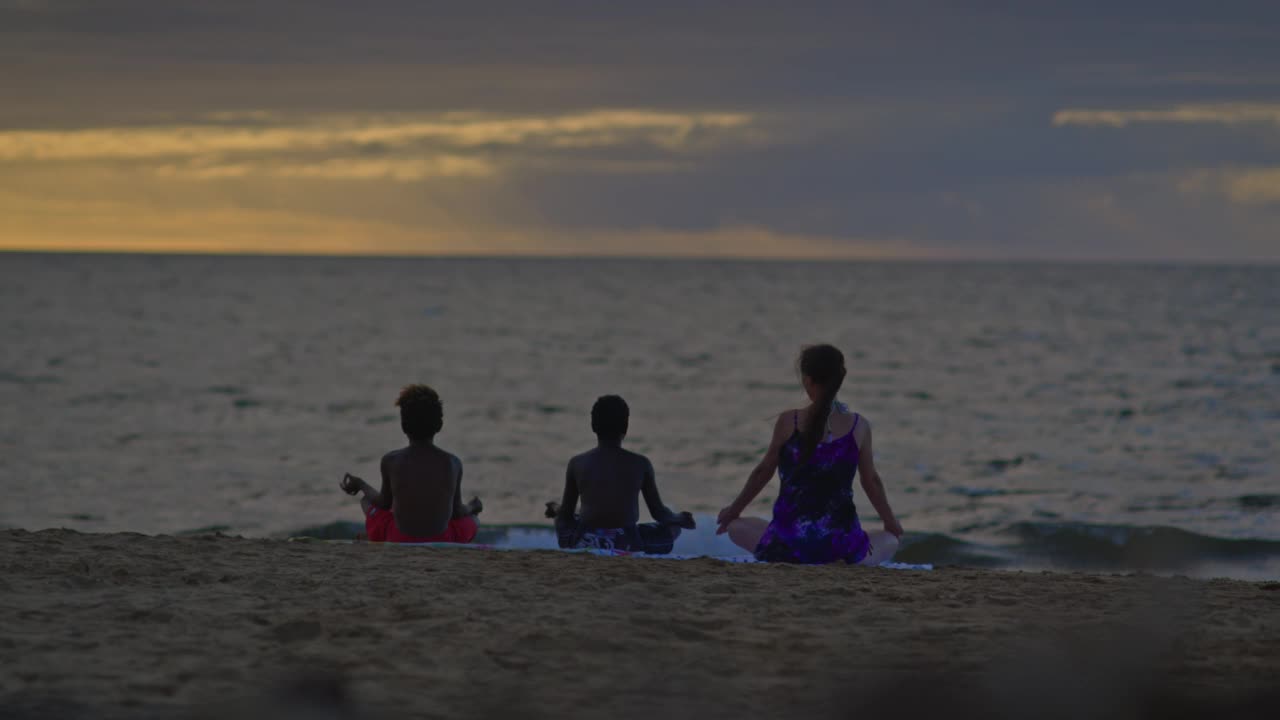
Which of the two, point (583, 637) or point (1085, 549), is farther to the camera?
point (1085, 549)

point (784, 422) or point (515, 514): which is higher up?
point (784, 422)

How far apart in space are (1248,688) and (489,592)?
10.9 ft

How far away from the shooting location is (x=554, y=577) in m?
6.66

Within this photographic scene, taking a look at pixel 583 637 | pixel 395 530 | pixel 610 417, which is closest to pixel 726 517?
pixel 610 417

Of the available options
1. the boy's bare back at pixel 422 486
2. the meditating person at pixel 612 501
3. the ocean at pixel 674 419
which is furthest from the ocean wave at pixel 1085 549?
the meditating person at pixel 612 501

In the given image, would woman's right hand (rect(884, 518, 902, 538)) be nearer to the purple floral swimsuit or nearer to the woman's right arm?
the purple floral swimsuit

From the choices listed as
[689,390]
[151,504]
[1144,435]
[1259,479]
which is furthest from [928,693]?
[689,390]

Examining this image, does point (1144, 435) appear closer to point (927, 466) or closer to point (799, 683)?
point (927, 466)

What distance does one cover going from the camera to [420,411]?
7.88 metres

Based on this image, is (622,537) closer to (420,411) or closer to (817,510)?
(817,510)

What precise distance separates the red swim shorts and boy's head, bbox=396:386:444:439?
626mm

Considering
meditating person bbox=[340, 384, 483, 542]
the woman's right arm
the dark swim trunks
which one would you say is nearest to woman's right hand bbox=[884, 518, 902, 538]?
the woman's right arm

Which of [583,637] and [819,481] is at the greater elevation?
[819,481]

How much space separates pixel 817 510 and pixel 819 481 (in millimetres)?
239
